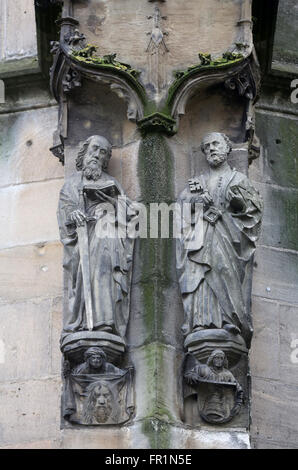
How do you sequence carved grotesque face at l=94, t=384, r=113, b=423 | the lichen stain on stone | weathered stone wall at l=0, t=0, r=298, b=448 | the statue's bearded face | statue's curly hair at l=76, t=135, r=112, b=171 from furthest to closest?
the lichen stain on stone, statue's curly hair at l=76, t=135, r=112, b=171, the statue's bearded face, weathered stone wall at l=0, t=0, r=298, b=448, carved grotesque face at l=94, t=384, r=113, b=423

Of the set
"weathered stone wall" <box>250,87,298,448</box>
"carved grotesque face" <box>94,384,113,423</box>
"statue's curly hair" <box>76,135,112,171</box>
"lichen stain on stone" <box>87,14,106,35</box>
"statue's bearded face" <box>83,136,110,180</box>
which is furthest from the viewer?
"lichen stain on stone" <box>87,14,106,35</box>

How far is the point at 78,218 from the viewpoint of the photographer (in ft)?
58.2

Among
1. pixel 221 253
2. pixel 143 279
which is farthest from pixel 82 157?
pixel 221 253

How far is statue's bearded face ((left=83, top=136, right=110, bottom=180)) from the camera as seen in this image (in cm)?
1802

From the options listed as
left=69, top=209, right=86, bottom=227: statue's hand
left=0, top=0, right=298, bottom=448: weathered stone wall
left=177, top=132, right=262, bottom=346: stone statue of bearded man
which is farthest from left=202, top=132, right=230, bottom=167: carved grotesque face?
left=69, top=209, right=86, bottom=227: statue's hand

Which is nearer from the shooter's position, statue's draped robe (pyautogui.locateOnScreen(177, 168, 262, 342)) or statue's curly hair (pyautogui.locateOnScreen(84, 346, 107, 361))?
statue's curly hair (pyautogui.locateOnScreen(84, 346, 107, 361))

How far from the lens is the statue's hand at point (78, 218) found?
698 inches

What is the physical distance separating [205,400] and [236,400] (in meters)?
0.23

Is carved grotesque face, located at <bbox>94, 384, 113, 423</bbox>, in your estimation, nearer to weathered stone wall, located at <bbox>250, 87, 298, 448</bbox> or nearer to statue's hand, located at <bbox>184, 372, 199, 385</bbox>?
statue's hand, located at <bbox>184, 372, 199, 385</bbox>

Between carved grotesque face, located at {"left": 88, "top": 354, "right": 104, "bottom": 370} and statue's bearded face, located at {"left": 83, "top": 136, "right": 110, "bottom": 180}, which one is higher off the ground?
statue's bearded face, located at {"left": 83, "top": 136, "right": 110, "bottom": 180}

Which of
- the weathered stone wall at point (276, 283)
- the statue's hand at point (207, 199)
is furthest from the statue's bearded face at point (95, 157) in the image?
the weathered stone wall at point (276, 283)

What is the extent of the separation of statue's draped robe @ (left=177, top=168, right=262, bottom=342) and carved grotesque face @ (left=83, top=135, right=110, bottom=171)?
72 cm

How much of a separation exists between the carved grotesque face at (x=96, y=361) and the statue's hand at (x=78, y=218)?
42.4 inches

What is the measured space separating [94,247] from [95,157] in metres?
0.83
